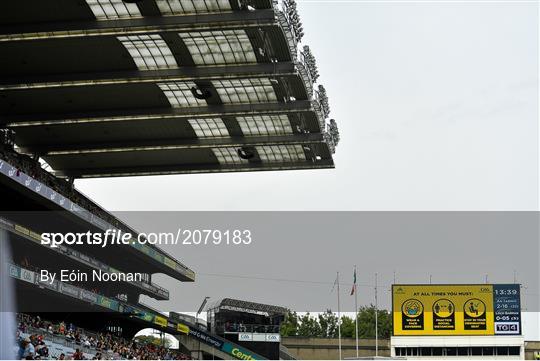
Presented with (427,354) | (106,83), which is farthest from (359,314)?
(106,83)

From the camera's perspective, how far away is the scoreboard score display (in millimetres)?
82938

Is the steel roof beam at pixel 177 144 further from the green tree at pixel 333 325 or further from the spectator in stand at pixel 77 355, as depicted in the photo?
the green tree at pixel 333 325

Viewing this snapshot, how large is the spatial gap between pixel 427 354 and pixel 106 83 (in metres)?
43.2

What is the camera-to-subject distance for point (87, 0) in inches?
1805

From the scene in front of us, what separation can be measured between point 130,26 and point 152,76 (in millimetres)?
5715

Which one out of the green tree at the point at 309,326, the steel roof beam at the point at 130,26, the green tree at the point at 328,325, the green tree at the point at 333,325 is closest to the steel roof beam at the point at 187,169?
the steel roof beam at the point at 130,26

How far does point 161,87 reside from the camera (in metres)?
55.0

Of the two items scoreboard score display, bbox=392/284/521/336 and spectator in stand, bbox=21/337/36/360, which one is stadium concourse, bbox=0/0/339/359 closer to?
spectator in stand, bbox=21/337/36/360

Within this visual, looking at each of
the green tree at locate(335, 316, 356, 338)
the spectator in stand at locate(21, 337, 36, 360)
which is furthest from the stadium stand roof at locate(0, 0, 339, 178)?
the green tree at locate(335, 316, 356, 338)

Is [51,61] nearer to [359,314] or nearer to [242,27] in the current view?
[242,27]

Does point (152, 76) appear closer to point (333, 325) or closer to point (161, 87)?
point (161, 87)

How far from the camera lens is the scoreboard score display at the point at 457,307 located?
272ft

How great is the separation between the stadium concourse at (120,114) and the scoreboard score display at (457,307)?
20125mm

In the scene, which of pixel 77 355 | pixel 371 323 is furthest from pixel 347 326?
pixel 77 355
